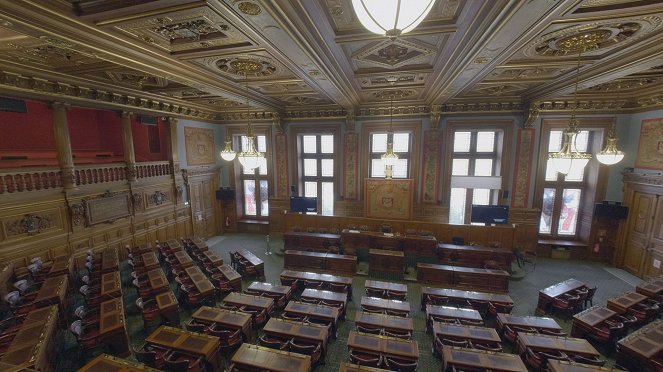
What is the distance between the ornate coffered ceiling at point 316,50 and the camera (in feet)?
9.92

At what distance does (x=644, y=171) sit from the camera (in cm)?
741

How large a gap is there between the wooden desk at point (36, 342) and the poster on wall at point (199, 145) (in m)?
6.24

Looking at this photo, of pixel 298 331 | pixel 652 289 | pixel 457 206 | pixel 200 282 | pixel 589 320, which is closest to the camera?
pixel 298 331

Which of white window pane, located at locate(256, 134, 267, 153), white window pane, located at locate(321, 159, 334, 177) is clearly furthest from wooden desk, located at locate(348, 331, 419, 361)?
white window pane, located at locate(256, 134, 267, 153)

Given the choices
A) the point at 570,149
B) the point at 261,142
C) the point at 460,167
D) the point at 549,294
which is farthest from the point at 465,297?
the point at 261,142

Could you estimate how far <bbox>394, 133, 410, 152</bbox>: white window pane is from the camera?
400 inches

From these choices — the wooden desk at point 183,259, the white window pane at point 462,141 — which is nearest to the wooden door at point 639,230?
the white window pane at point 462,141

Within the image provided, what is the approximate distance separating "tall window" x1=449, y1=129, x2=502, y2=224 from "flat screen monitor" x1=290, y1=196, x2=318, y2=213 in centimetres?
506

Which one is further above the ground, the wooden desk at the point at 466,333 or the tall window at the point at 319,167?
the tall window at the point at 319,167

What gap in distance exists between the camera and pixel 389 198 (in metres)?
9.17

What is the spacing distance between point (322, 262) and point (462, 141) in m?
6.70

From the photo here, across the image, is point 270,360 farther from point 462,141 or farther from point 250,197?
point 462,141

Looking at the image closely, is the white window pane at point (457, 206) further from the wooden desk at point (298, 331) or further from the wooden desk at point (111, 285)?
the wooden desk at point (111, 285)

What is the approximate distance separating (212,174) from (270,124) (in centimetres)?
321
